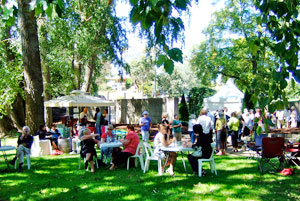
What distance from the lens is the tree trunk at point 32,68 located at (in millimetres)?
12202

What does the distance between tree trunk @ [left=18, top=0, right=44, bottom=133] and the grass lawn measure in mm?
3695

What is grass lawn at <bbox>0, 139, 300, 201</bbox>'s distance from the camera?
20.5 feet

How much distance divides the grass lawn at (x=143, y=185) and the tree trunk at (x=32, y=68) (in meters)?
3.69

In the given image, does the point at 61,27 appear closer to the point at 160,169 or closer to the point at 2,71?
the point at 2,71

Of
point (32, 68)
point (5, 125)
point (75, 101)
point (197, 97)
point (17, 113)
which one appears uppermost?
point (32, 68)

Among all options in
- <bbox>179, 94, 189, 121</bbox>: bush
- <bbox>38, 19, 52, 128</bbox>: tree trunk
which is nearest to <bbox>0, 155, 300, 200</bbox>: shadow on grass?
<bbox>38, 19, 52, 128</bbox>: tree trunk

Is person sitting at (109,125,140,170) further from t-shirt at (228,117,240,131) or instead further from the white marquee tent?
the white marquee tent

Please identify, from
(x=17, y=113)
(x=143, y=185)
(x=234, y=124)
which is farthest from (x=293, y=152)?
(x=17, y=113)

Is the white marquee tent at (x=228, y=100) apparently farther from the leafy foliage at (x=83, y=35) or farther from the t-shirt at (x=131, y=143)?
the t-shirt at (x=131, y=143)

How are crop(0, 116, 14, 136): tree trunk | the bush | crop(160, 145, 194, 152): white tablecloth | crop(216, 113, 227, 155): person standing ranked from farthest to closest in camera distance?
1. the bush
2. crop(0, 116, 14, 136): tree trunk
3. crop(216, 113, 227, 155): person standing
4. crop(160, 145, 194, 152): white tablecloth

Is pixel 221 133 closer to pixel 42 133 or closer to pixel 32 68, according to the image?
pixel 42 133

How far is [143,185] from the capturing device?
699 centimetres

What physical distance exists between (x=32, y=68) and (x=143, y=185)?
7723mm

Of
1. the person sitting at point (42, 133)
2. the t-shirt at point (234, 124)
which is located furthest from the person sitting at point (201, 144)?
the person sitting at point (42, 133)
